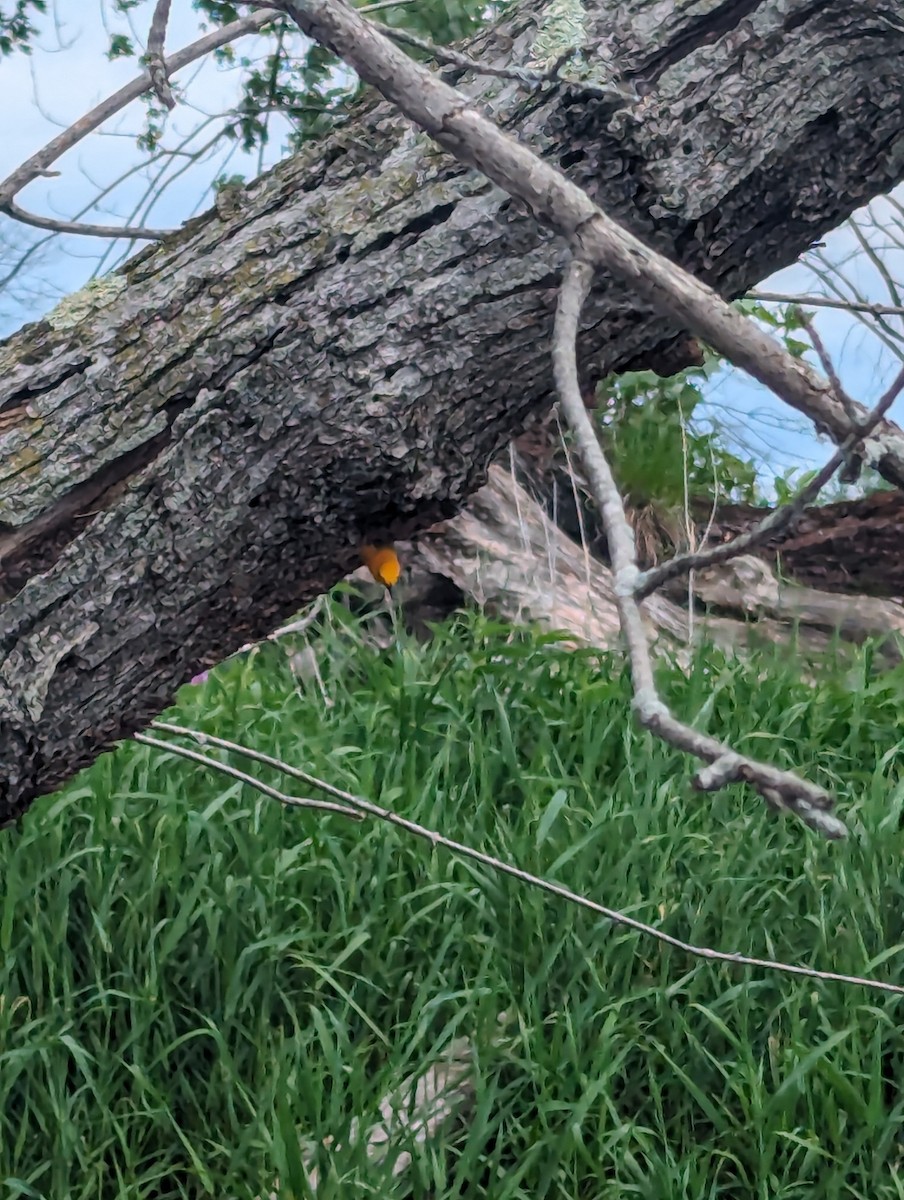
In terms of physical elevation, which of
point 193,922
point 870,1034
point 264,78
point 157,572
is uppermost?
point 264,78

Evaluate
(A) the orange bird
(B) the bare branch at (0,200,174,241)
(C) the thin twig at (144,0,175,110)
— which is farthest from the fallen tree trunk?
(C) the thin twig at (144,0,175,110)

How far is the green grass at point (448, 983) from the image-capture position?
133 centimetres

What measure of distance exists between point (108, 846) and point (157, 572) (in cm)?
90

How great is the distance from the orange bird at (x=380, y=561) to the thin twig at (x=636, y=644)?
302 mm

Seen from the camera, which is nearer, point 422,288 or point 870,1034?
point 422,288

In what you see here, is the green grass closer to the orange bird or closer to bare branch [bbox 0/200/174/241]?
the orange bird

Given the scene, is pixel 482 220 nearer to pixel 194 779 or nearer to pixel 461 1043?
pixel 461 1043

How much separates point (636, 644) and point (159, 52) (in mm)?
491

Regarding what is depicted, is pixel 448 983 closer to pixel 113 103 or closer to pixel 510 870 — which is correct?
pixel 510 870

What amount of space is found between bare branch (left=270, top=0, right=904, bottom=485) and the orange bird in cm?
31

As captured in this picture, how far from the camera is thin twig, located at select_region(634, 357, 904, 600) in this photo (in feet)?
1.50

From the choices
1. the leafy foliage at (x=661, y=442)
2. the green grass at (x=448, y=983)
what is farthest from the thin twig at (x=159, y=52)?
the leafy foliage at (x=661, y=442)

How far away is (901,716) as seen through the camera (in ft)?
6.66

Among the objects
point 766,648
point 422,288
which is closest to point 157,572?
point 422,288
